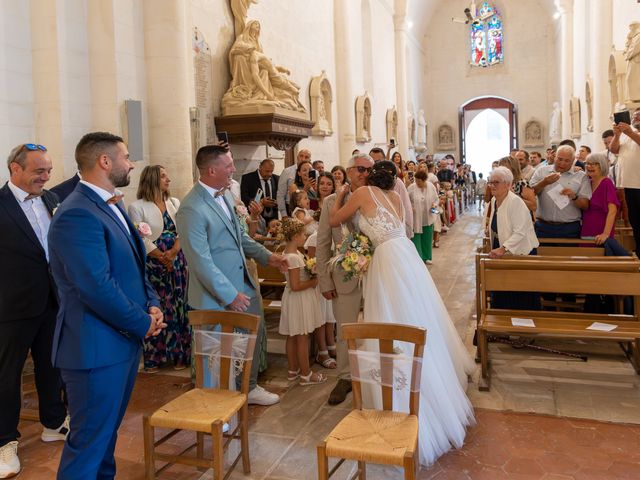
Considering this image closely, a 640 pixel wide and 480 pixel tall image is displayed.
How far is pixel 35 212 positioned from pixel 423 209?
668cm

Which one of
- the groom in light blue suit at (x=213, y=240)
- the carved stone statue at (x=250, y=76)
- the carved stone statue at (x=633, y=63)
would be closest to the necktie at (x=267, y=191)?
the carved stone statue at (x=250, y=76)

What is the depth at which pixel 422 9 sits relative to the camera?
25.3m

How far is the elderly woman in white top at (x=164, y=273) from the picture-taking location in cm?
521

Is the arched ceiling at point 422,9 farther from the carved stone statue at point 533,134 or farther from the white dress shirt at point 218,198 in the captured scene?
the white dress shirt at point 218,198

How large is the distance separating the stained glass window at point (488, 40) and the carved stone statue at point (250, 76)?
69.5ft

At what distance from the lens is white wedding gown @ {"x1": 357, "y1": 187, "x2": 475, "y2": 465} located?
11.4 ft

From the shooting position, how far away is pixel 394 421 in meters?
2.88

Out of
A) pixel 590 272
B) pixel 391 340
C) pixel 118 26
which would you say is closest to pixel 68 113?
pixel 118 26

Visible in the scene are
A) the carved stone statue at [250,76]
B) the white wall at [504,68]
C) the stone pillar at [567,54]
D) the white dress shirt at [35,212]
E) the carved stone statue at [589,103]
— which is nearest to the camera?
the white dress shirt at [35,212]

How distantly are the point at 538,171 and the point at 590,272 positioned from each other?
11.0 ft

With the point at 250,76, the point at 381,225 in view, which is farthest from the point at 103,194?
the point at 250,76

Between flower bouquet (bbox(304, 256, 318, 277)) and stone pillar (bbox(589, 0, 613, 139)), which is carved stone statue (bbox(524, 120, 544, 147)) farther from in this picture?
flower bouquet (bbox(304, 256, 318, 277))

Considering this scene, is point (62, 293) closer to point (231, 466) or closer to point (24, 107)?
point (231, 466)

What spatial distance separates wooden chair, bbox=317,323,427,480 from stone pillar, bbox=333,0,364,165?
39.6ft
